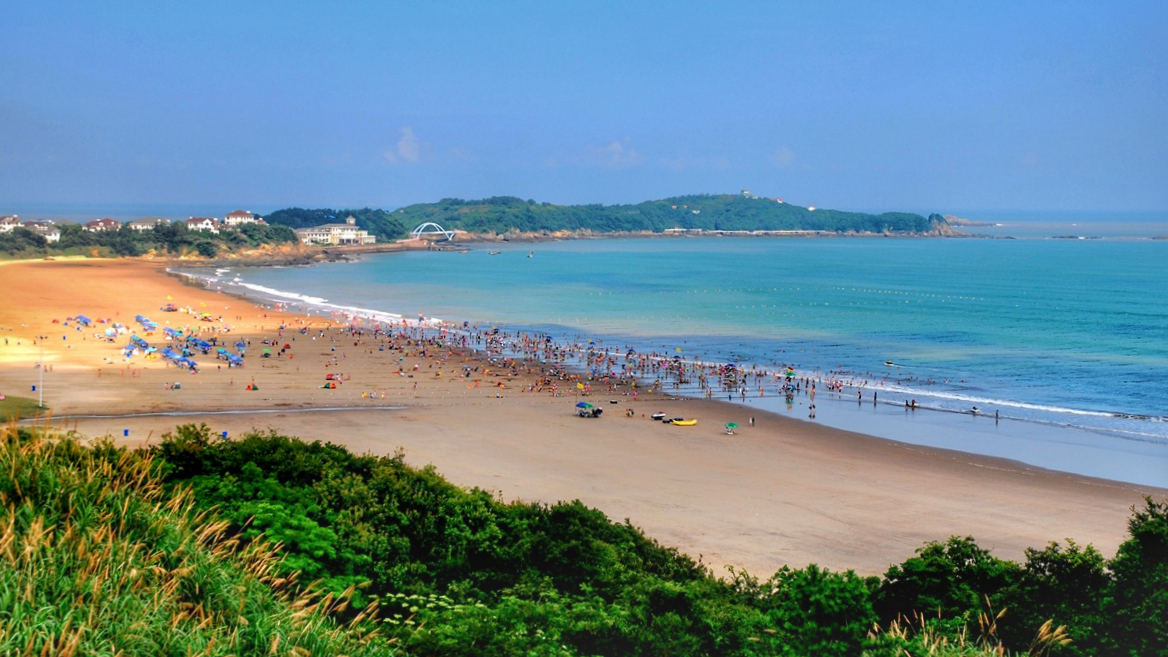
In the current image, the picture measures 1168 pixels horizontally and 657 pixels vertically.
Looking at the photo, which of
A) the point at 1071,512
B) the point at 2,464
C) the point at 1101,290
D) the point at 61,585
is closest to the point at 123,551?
the point at 61,585

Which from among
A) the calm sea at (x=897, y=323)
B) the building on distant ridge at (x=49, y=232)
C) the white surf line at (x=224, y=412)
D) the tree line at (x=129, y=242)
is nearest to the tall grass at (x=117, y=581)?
the white surf line at (x=224, y=412)

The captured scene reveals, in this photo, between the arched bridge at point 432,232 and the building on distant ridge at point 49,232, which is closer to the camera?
the building on distant ridge at point 49,232

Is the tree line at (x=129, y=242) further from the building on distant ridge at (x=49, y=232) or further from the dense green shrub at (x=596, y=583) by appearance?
the dense green shrub at (x=596, y=583)

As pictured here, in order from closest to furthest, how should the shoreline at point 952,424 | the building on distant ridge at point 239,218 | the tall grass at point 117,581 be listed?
the tall grass at point 117,581
the shoreline at point 952,424
the building on distant ridge at point 239,218

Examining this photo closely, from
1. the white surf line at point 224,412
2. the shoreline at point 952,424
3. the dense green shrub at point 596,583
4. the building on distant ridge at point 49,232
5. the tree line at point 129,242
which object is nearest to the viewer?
the dense green shrub at point 596,583

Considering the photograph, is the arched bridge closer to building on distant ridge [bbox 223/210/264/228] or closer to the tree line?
building on distant ridge [bbox 223/210/264/228]

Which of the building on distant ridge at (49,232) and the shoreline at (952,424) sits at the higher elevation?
the building on distant ridge at (49,232)

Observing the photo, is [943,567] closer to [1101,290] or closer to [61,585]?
[61,585]
